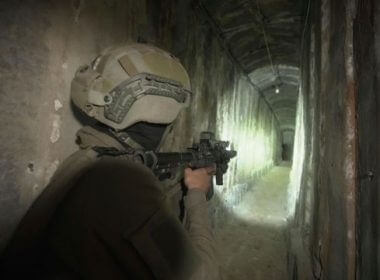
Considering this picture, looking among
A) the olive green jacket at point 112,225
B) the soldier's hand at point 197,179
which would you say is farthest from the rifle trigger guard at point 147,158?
the soldier's hand at point 197,179

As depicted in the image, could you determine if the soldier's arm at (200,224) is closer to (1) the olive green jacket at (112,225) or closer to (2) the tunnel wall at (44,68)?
(1) the olive green jacket at (112,225)

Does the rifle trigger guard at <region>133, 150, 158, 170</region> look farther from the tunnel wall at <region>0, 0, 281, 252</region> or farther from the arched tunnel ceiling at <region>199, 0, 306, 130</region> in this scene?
the arched tunnel ceiling at <region>199, 0, 306, 130</region>

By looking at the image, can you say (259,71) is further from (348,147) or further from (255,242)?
(348,147)

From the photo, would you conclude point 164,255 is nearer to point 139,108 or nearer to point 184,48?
point 139,108

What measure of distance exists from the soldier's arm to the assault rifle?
13cm

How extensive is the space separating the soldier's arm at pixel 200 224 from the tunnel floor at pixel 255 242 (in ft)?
7.00

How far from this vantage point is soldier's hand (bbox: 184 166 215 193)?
6.34 feet

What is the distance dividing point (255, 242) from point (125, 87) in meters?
4.05

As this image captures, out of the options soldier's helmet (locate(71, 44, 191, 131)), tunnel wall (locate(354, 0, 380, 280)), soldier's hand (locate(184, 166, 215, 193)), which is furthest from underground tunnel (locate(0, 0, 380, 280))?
soldier's hand (locate(184, 166, 215, 193))

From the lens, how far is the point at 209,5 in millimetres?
3855

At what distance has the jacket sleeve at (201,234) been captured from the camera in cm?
123

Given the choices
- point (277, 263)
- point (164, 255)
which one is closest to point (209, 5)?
point (164, 255)

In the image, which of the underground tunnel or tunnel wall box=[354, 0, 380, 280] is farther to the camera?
the underground tunnel

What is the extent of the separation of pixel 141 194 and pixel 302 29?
4606 mm
